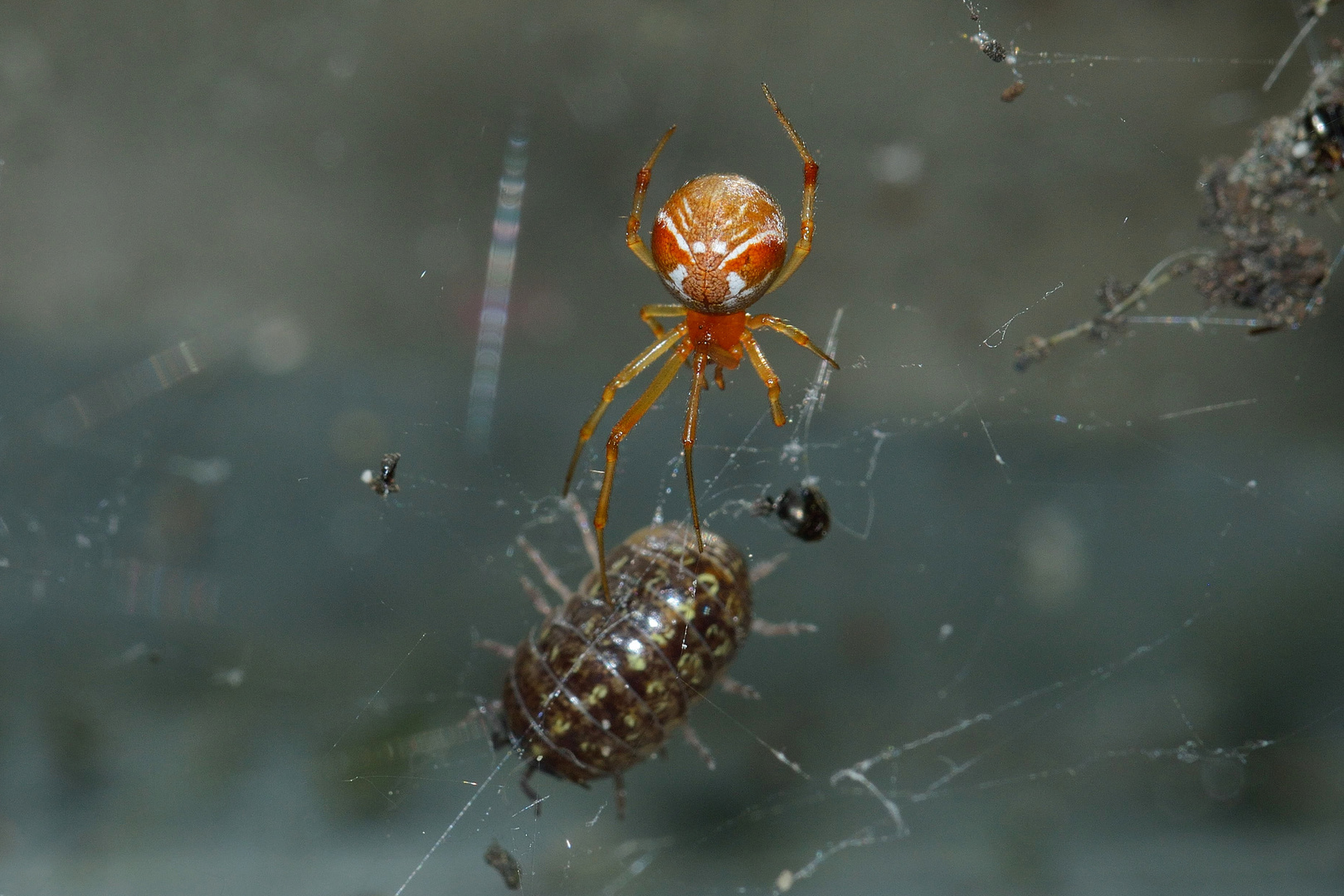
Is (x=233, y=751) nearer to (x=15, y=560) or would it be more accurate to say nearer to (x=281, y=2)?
(x=15, y=560)

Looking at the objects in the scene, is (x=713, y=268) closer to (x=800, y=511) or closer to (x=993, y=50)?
(x=800, y=511)

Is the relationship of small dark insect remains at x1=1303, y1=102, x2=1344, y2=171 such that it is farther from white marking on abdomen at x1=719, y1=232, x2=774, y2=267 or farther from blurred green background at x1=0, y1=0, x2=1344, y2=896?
white marking on abdomen at x1=719, y1=232, x2=774, y2=267

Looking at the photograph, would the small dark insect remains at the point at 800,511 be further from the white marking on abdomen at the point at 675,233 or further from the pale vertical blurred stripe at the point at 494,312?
the pale vertical blurred stripe at the point at 494,312

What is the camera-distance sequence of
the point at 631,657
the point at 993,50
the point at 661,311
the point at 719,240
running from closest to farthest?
the point at 719,240 < the point at 631,657 < the point at 661,311 < the point at 993,50

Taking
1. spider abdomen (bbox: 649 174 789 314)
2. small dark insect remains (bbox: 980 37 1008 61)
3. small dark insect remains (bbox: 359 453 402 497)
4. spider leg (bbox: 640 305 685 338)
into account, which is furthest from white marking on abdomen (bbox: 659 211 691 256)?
small dark insect remains (bbox: 980 37 1008 61)

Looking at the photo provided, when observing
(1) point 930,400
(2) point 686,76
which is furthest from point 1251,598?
(2) point 686,76

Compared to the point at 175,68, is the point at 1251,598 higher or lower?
lower

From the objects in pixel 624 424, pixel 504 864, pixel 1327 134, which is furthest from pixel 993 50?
pixel 504 864
